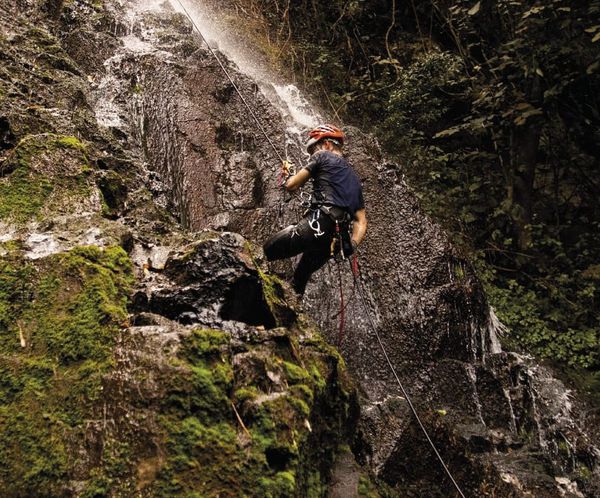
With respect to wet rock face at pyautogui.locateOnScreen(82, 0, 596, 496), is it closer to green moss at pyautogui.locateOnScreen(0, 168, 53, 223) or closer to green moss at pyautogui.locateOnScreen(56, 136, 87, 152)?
green moss at pyautogui.locateOnScreen(56, 136, 87, 152)

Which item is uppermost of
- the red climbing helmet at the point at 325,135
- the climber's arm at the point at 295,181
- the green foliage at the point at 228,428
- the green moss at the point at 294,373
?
the red climbing helmet at the point at 325,135

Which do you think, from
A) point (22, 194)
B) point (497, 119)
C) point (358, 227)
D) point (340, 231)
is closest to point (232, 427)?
point (22, 194)

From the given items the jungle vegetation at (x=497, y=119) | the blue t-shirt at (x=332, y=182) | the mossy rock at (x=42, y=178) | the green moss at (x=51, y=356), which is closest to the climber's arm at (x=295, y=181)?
the blue t-shirt at (x=332, y=182)

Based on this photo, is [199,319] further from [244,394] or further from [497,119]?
[497,119]

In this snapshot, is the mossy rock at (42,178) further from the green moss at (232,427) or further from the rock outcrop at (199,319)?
the green moss at (232,427)

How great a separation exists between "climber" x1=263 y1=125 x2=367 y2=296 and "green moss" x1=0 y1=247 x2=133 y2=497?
2108 mm

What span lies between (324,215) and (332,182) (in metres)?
0.35

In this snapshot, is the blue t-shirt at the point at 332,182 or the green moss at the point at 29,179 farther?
the blue t-shirt at the point at 332,182

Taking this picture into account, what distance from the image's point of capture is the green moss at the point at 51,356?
2166 millimetres

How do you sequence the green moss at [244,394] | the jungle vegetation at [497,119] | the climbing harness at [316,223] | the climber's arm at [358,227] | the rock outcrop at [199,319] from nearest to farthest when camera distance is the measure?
the rock outcrop at [199,319] < the green moss at [244,394] < the climbing harness at [316,223] < the climber's arm at [358,227] < the jungle vegetation at [497,119]

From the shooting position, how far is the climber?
15.9 feet

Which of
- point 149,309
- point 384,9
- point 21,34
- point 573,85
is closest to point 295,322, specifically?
point 149,309

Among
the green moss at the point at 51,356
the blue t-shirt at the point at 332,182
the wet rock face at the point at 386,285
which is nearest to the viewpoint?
the green moss at the point at 51,356

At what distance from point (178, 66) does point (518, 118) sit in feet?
18.5
